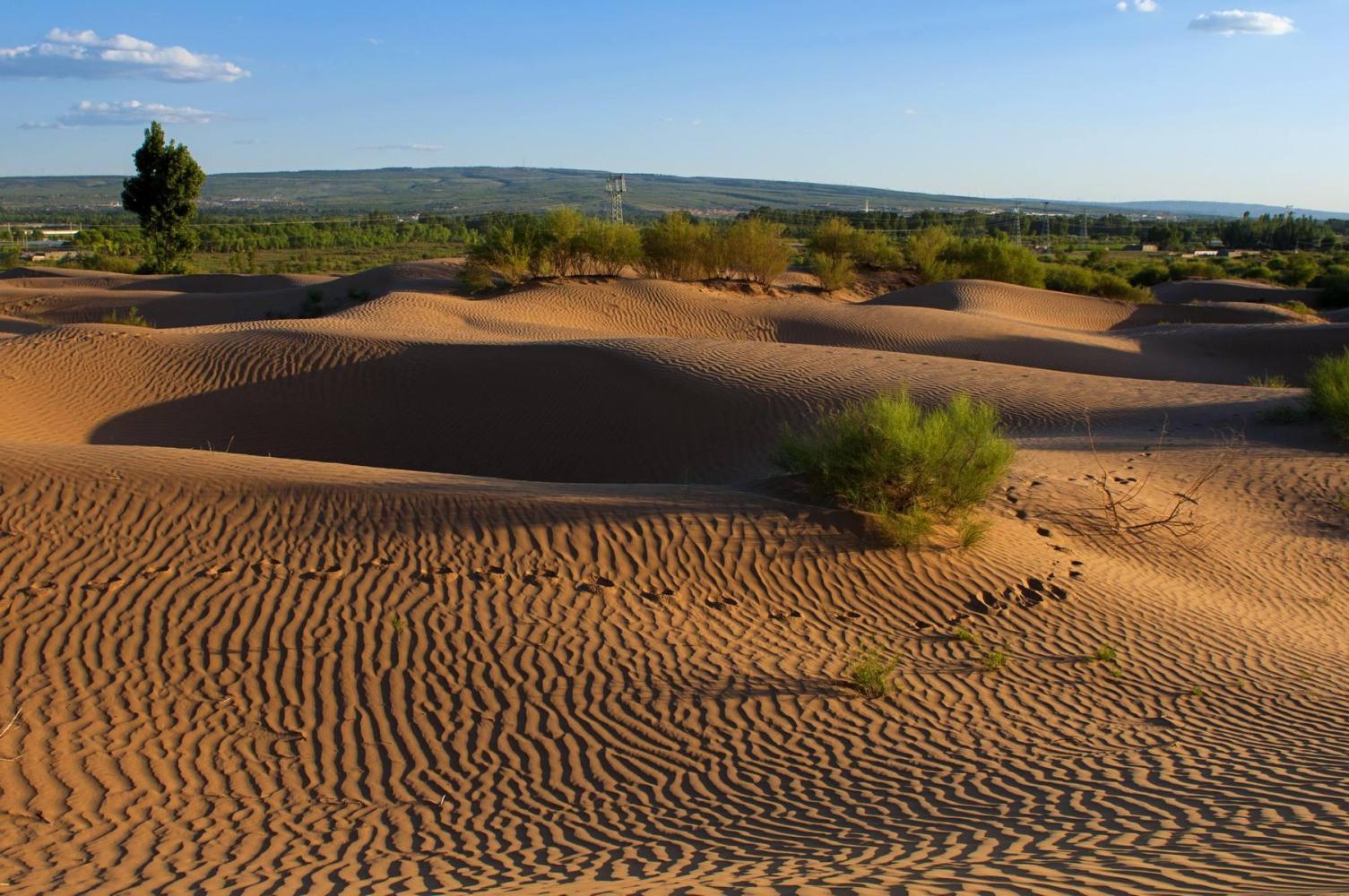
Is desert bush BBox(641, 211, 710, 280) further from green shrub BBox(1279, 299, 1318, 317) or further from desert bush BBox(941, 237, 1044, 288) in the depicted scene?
green shrub BBox(1279, 299, 1318, 317)

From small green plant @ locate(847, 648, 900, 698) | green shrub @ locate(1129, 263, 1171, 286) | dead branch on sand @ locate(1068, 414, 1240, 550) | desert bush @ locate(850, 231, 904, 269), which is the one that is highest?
desert bush @ locate(850, 231, 904, 269)

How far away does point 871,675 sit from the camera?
7797mm

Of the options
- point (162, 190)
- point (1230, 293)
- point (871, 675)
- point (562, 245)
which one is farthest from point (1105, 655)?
point (162, 190)

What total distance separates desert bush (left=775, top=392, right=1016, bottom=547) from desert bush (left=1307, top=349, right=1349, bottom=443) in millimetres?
7049

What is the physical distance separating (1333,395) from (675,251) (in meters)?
24.1

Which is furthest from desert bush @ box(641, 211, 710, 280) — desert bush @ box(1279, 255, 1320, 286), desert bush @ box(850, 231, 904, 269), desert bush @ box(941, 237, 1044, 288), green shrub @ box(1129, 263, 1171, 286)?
desert bush @ box(1279, 255, 1320, 286)

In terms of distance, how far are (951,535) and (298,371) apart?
13476 mm

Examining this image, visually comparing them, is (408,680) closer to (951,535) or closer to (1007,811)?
(1007,811)

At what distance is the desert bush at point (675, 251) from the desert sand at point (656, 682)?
881 inches

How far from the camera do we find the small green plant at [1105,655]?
857 cm

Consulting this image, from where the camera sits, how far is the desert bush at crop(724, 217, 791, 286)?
125ft

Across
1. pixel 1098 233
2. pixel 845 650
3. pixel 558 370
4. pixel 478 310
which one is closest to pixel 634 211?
pixel 1098 233

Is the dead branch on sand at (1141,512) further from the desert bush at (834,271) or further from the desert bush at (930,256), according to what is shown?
the desert bush at (930,256)

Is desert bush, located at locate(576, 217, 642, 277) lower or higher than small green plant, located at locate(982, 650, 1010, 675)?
higher
